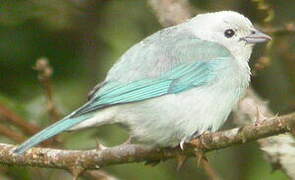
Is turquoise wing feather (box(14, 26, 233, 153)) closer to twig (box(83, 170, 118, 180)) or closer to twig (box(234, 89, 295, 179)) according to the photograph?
twig (box(234, 89, 295, 179))

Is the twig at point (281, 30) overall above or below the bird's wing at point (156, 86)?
above

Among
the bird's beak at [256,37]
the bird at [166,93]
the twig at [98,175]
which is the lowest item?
the twig at [98,175]

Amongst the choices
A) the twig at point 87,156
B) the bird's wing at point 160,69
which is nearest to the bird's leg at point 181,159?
the twig at point 87,156

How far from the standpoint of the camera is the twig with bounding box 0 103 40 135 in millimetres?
5309

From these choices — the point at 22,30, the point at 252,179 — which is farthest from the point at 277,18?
the point at 22,30

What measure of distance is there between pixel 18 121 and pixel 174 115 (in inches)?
47.7

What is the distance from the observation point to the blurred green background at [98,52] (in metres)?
6.26

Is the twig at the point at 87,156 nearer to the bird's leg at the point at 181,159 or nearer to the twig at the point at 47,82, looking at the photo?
the bird's leg at the point at 181,159

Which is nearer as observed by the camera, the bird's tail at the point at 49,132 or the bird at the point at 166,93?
the bird's tail at the point at 49,132

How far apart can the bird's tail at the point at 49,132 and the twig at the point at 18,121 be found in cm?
86

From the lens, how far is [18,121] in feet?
17.6

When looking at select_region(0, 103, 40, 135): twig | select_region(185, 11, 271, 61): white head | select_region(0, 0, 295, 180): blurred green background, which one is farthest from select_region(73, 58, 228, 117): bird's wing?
select_region(0, 0, 295, 180): blurred green background

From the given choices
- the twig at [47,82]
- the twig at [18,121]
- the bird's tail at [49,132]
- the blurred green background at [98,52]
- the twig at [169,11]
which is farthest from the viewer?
the blurred green background at [98,52]

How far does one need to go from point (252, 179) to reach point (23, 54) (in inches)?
81.2
